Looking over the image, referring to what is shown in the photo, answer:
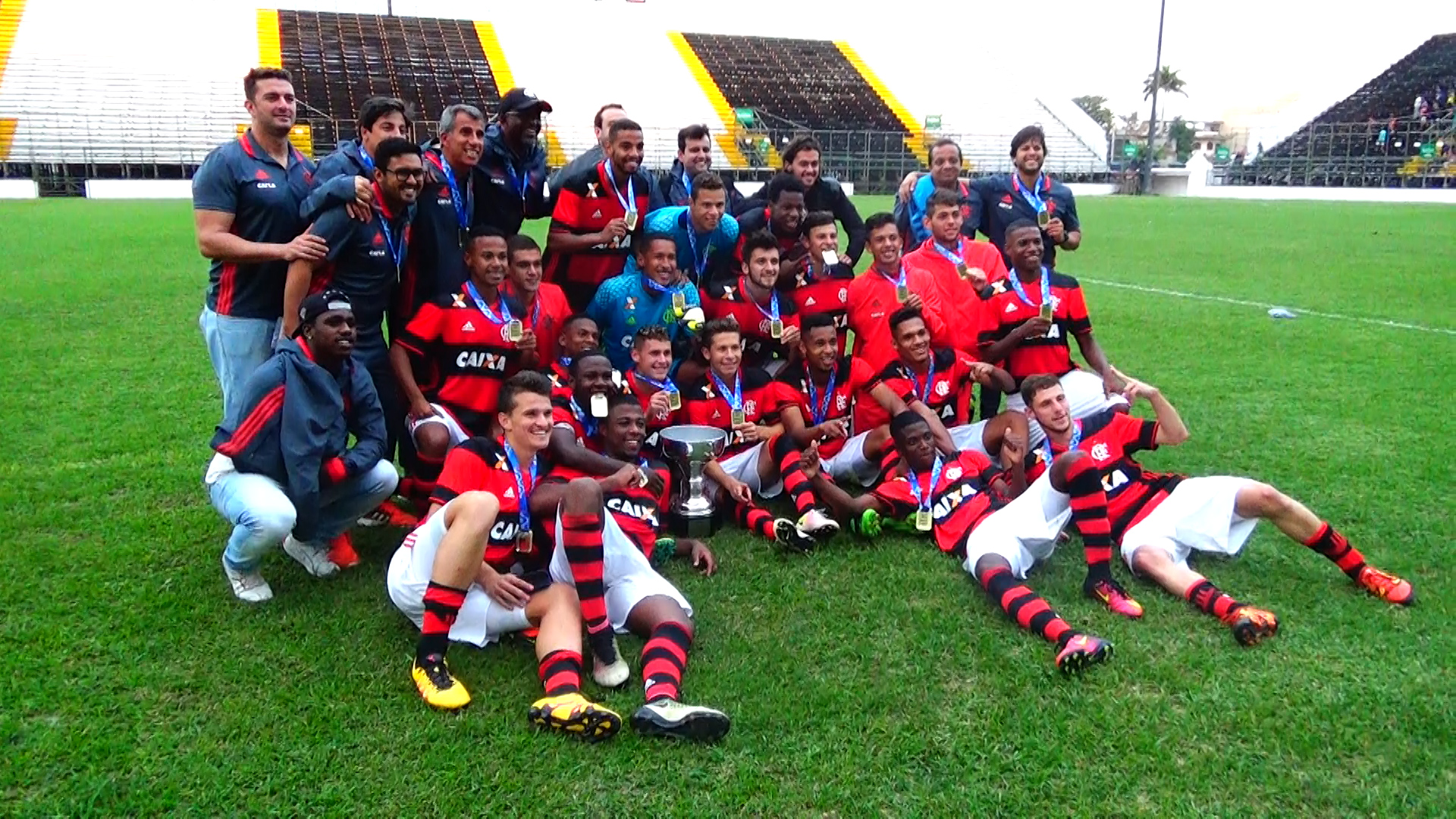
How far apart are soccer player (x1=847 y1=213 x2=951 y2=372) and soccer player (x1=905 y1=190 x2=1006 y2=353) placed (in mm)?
70

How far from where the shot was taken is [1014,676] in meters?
3.34

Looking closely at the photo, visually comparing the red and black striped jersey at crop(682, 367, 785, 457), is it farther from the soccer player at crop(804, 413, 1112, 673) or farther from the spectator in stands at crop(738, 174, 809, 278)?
the spectator in stands at crop(738, 174, 809, 278)

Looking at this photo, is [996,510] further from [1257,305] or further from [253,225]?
[1257,305]

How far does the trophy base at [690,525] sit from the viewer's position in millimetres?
4633

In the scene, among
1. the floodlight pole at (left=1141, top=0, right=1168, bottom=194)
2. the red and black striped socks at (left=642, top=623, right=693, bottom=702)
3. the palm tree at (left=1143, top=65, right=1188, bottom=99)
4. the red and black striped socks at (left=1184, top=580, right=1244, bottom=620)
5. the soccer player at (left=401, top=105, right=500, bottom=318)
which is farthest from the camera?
the palm tree at (left=1143, top=65, right=1188, bottom=99)

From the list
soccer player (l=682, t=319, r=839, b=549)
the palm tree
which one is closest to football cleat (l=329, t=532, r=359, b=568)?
soccer player (l=682, t=319, r=839, b=549)

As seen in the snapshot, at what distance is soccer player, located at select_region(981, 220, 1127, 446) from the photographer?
5379 millimetres

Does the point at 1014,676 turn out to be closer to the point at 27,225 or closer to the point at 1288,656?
the point at 1288,656

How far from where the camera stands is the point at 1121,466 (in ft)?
14.3

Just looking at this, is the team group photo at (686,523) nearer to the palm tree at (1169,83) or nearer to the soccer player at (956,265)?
the soccer player at (956,265)

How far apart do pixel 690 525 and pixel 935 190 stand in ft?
10.0

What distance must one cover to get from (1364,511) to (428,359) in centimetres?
449

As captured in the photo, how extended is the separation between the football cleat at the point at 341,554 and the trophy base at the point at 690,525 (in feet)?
4.54

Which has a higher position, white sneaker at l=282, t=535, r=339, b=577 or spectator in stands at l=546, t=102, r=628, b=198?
spectator in stands at l=546, t=102, r=628, b=198
